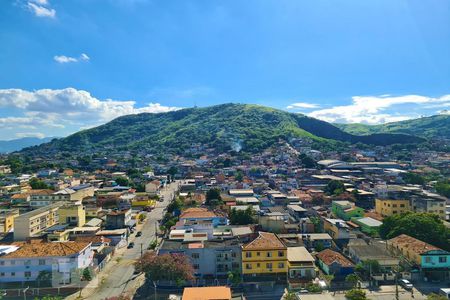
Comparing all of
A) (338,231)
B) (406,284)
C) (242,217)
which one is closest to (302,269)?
(406,284)

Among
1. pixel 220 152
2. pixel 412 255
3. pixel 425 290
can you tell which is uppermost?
pixel 220 152

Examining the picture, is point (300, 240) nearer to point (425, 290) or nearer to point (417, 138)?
point (425, 290)

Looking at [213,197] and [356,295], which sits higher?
[213,197]

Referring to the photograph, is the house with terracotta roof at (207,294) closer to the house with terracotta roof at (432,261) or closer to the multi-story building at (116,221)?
the house with terracotta roof at (432,261)

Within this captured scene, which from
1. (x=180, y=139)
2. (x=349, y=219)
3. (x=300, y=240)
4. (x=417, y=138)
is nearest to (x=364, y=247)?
(x=300, y=240)

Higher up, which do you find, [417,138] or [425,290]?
[417,138]

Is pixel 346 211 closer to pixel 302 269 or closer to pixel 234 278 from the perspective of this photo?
pixel 302 269
